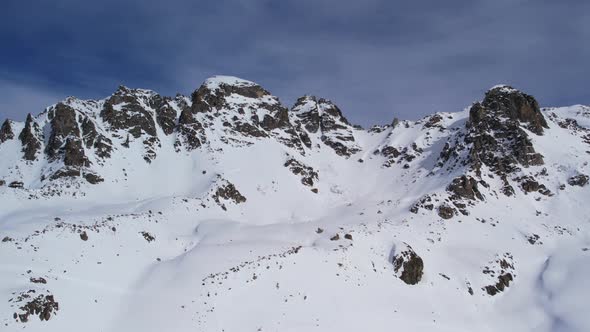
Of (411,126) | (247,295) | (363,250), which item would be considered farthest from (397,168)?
(247,295)

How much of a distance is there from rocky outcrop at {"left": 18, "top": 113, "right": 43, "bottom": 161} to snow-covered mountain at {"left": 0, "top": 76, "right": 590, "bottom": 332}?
0.37 metres

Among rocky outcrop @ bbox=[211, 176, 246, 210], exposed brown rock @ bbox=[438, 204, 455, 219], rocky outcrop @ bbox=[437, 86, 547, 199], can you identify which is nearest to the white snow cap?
rocky outcrop @ bbox=[211, 176, 246, 210]

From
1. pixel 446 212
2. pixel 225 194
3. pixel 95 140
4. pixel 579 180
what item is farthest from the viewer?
pixel 95 140

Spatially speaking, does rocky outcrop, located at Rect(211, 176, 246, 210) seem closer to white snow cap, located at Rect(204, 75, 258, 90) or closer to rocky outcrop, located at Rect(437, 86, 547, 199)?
rocky outcrop, located at Rect(437, 86, 547, 199)

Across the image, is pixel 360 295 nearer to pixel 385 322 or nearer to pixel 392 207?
pixel 385 322

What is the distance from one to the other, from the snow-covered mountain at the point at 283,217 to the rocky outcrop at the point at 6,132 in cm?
45

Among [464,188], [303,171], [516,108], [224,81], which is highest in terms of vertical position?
[224,81]

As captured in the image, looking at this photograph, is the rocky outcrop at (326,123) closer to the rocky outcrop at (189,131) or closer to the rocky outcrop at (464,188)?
the rocky outcrop at (189,131)

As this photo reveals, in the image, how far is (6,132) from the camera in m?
65.5

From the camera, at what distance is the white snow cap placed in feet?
290

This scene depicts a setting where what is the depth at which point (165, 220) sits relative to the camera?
45.7m

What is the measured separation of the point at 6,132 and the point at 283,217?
4509 cm

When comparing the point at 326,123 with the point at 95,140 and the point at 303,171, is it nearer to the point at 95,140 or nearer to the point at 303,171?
the point at 303,171

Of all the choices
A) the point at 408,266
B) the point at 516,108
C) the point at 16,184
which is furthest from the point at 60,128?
the point at 516,108
